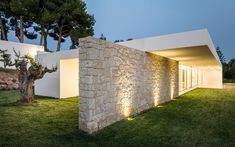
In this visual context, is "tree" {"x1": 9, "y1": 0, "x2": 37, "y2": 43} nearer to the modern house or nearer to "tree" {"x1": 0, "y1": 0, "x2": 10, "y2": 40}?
"tree" {"x1": 0, "y1": 0, "x2": 10, "y2": 40}

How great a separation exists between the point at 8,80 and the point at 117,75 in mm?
12181

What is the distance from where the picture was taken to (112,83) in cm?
628

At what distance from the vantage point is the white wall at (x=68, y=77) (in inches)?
447

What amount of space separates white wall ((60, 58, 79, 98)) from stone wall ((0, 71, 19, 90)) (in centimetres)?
604

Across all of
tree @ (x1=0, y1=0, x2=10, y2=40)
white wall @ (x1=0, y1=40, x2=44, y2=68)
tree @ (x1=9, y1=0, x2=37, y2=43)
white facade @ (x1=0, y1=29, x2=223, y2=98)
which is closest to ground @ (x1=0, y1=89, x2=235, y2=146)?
white facade @ (x1=0, y1=29, x2=223, y2=98)

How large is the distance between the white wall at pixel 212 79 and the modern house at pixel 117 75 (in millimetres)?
12255

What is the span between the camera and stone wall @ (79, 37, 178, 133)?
5348 millimetres

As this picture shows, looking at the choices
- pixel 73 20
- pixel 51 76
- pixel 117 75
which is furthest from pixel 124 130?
pixel 73 20

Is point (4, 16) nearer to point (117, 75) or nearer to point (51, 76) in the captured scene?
point (51, 76)

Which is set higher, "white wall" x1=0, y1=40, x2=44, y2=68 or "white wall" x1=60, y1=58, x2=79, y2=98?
"white wall" x1=0, y1=40, x2=44, y2=68

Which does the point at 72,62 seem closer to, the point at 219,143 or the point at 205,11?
the point at 219,143

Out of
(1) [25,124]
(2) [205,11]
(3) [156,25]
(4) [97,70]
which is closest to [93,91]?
(4) [97,70]

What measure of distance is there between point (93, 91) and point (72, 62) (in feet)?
23.4

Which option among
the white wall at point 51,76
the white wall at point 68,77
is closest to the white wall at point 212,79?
the white wall at point 68,77
